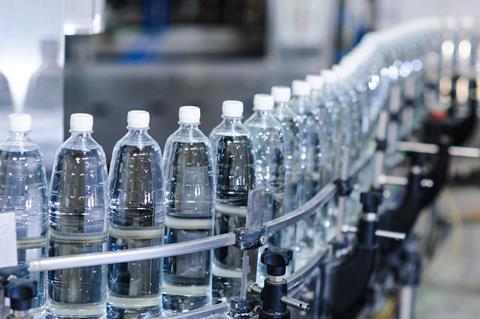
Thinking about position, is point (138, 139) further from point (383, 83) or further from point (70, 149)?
point (383, 83)

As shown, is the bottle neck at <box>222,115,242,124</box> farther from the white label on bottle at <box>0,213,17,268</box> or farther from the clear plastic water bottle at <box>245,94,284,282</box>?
the white label on bottle at <box>0,213,17,268</box>

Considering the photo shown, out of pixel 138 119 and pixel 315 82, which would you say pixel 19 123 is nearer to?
pixel 138 119

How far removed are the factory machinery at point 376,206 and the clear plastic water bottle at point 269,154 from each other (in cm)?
6

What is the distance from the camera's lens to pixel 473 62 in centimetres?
406

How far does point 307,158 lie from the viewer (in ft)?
5.09

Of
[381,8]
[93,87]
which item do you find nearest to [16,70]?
[93,87]

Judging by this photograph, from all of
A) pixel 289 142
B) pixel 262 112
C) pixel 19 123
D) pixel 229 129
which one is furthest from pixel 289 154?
pixel 19 123

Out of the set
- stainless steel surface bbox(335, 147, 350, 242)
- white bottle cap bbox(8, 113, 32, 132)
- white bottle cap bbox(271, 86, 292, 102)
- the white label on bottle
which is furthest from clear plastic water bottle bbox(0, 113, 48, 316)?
stainless steel surface bbox(335, 147, 350, 242)

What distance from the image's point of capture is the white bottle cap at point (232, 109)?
1235 millimetres

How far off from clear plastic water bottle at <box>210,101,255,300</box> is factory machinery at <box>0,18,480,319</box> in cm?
9

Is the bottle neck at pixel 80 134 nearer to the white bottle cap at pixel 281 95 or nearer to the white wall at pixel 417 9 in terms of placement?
the white bottle cap at pixel 281 95

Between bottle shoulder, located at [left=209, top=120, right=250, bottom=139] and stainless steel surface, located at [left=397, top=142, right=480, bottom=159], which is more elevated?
bottle shoulder, located at [left=209, top=120, right=250, bottom=139]

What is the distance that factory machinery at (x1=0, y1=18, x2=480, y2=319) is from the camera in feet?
3.53

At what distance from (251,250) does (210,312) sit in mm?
109
